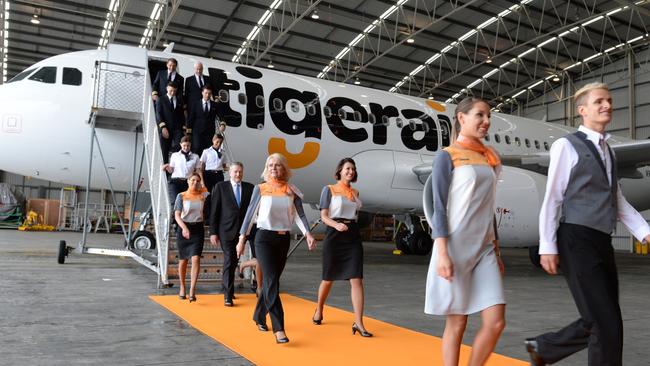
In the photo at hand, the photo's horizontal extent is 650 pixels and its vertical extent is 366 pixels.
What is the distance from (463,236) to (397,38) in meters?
22.7

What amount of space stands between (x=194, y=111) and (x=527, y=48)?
22.7m

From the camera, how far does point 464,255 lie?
102 inches

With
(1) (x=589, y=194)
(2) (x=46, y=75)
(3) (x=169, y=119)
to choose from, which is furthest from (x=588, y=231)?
(2) (x=46, y=75)

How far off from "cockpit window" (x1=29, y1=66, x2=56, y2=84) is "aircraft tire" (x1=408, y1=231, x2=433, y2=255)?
10.8 meters

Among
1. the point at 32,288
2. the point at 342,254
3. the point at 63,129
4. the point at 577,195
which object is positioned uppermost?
the point at 63,129

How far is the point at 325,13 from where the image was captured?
21.2m

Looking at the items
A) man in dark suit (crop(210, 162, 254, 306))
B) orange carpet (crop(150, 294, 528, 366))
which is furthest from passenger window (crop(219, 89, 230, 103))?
orange carpet (crop(150, 294, 528, 366))

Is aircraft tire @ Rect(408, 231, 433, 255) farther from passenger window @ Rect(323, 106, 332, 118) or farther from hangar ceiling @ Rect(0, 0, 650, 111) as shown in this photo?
hangar ceiling @ Rect(0, 0, 650, 111)

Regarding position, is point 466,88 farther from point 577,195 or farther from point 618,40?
point 577,195

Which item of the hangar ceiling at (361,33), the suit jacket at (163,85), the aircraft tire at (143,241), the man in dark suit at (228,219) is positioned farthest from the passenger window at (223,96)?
the hangar ceiling at (361,33)

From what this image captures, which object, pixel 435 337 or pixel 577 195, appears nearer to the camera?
pixel 577 195

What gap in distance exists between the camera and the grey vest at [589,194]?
8.28ft

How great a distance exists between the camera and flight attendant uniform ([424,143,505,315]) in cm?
256

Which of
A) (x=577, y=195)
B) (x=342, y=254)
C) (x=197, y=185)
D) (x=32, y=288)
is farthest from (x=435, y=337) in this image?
(x=32, y=288)
